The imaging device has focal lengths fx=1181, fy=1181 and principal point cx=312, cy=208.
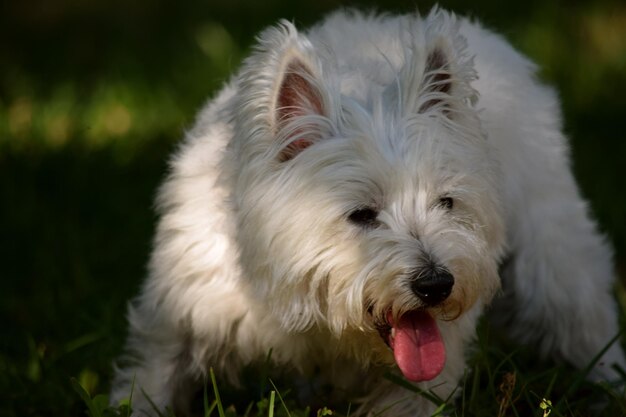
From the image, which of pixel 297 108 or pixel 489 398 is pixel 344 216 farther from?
pixel 489 398

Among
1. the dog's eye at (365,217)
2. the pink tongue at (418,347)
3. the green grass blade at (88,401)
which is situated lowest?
the green grass blade at (88,401)

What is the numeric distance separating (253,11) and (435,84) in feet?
19.5

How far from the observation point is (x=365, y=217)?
11.4ft

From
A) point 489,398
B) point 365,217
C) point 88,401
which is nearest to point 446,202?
point 365,217

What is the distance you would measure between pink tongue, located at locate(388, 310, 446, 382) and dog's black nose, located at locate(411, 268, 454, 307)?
161 mm

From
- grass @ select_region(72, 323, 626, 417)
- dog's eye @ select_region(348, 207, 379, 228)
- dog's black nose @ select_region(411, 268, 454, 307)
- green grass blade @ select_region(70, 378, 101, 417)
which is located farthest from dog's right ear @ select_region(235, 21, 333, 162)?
green grass blade @ select_region(70, 378, 101, 417)

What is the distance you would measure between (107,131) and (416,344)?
384cm

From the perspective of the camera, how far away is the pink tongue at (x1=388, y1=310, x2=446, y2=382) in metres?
3.49

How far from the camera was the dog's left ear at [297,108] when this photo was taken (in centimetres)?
353

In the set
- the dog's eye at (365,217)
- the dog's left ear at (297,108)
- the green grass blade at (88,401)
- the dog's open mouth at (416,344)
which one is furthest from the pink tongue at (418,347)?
the green grass blade at (88,401)

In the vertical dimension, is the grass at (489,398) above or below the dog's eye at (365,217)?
below

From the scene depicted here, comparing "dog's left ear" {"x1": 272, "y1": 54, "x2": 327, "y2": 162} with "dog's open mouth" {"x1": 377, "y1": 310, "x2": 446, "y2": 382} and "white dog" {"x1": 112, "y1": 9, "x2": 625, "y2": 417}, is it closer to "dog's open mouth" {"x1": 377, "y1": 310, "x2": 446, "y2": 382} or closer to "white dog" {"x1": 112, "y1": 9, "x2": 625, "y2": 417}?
"white dog" {"x1": 112, "y1": 9, "x2": 625, "y2": 417}

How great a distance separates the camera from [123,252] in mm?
5641

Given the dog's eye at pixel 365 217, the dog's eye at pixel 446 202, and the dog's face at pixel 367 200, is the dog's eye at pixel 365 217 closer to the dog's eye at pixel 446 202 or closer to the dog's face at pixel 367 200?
the dog's face at pixel 367 200
